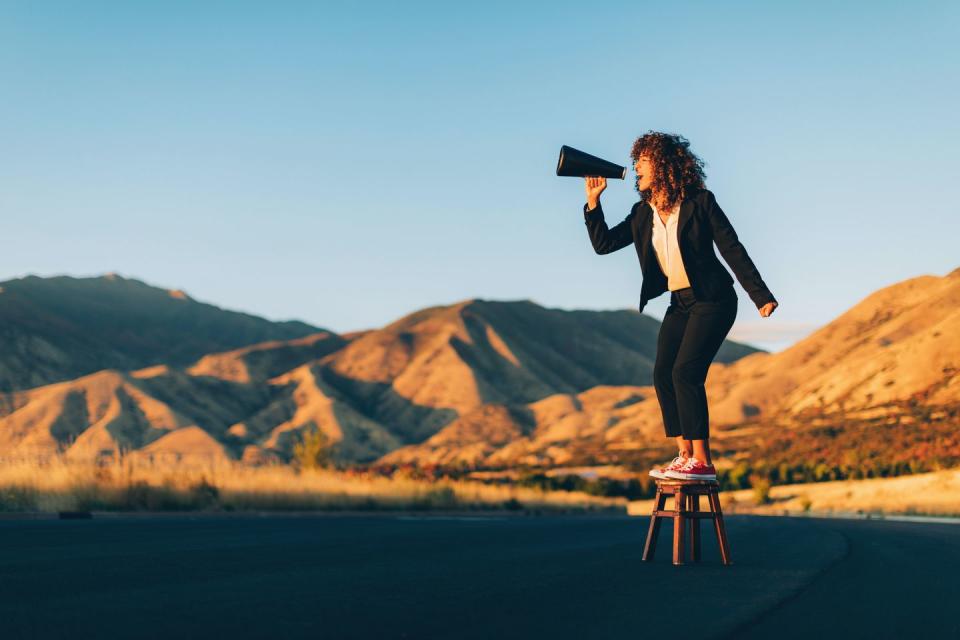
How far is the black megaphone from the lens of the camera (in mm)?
6836

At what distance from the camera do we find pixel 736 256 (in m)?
6.57

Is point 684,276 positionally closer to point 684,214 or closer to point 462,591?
point 684,214

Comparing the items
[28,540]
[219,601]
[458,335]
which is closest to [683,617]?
[219,601]

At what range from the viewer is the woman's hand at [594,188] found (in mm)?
7074

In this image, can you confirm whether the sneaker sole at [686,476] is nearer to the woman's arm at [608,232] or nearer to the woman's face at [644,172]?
the woman's arm at [608,232]

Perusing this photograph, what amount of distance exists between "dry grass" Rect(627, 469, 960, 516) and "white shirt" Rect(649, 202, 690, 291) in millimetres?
21719

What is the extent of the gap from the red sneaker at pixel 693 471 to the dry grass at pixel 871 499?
71.4 ft

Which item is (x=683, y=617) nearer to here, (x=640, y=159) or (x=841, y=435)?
(x=640, y=159)

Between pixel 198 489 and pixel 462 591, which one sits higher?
pixel 198 489

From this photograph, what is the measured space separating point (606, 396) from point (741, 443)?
43.6 metres

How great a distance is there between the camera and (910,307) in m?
97.8

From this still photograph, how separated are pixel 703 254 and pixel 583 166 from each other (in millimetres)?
868

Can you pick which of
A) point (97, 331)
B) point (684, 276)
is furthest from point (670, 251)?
point (97, 331)

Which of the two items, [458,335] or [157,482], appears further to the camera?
[458,335]
